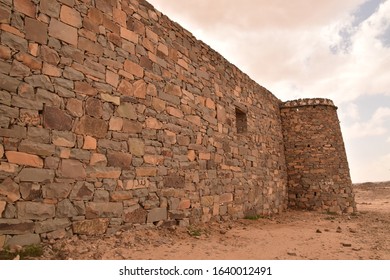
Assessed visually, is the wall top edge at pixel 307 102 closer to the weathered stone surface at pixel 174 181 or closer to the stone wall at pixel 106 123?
the stone wall at pixel 106 123

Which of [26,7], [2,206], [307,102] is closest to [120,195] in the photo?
[2,206]

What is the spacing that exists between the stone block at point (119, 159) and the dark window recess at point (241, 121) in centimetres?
427

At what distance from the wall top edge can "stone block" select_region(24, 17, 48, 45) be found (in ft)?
28.3

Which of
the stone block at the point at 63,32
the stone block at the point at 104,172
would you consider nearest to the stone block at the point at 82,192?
the stone block at the point at 104,172

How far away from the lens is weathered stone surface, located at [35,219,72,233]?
3354mm

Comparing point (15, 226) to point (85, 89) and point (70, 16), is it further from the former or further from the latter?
point (70, 16)

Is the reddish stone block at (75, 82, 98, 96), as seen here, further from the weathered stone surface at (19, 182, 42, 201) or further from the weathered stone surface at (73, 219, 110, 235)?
the weathered stone surface at (73, 219, 110, 235)

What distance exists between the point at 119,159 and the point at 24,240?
159 centimetres

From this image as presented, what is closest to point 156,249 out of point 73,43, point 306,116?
point 73,43

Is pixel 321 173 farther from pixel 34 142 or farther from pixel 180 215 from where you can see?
pixel 34 142

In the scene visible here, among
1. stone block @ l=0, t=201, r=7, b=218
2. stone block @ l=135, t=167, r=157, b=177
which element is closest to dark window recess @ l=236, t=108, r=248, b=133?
stone block @ l=135, t=167, r=157, b=177

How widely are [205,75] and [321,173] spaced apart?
228 inches

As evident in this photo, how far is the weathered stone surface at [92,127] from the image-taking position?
13.0 ft
